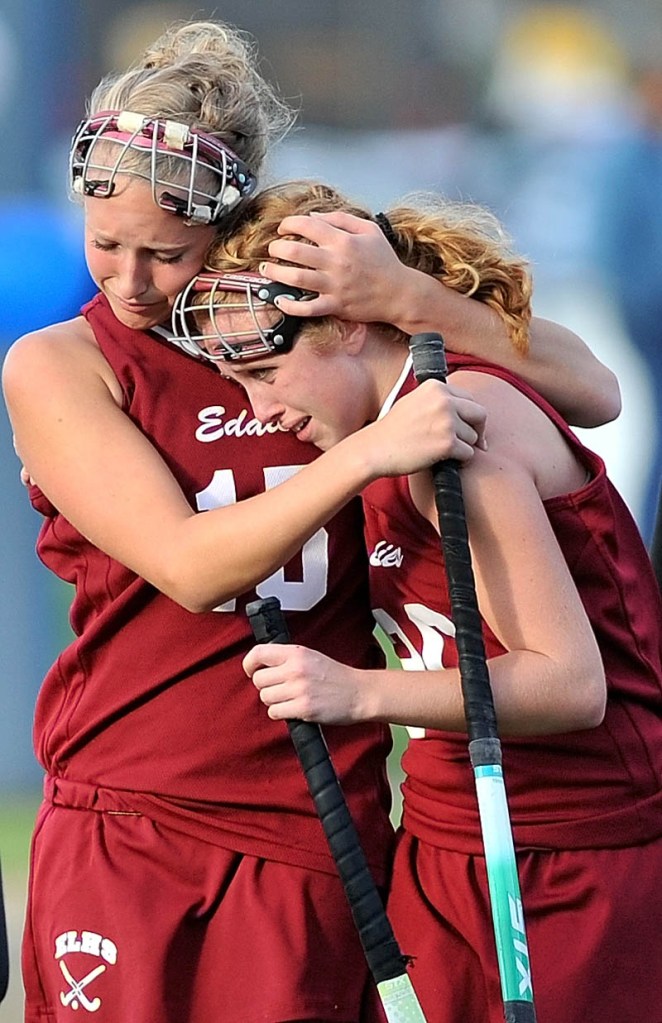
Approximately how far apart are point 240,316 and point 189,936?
32.3 inches

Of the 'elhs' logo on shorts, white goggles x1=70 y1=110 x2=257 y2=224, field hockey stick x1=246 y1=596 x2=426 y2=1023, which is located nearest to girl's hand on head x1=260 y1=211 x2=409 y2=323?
white goggles x1=70 y1=110 x2=257 y2=224

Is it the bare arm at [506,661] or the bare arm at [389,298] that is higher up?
the bare arm at [389,298]

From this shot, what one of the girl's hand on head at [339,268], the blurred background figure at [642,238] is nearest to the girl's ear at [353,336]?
the girl's hand on head at [339,268]

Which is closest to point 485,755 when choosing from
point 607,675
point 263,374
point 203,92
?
point 607,675

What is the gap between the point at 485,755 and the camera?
1742mm

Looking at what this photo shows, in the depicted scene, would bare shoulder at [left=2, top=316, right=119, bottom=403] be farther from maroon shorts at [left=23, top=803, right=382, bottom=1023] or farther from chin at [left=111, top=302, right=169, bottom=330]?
maroon shorts at [left=23, top=803, right=382, bottom=1023]

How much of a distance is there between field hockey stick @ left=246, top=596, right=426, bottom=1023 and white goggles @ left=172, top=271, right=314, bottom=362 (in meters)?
0.34

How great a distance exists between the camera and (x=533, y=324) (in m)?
2.22

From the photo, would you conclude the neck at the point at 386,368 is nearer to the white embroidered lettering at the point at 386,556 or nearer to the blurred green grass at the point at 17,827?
the white embroidered lettering at the point at 386,556

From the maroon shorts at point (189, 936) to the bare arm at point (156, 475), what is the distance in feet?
1.20

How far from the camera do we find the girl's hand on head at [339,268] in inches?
77.9

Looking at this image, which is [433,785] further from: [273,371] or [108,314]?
[108,314]

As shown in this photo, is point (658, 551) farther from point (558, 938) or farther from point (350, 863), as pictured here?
point (350, 863)

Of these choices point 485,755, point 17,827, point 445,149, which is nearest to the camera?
point 485,755
